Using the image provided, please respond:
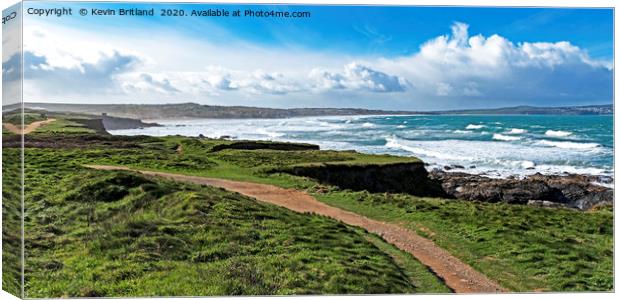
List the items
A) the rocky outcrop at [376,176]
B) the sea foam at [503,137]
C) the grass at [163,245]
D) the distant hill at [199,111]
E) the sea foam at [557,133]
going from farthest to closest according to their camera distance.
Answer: the rocky outcrop at [376,176], the sea foam at [503,137], the sea foam at [557,133], the distant hill at [199,111], the grass at [163,245]

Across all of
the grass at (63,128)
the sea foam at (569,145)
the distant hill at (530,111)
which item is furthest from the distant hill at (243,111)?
the sea foam at (569,145)

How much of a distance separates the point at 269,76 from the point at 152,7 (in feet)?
6.73

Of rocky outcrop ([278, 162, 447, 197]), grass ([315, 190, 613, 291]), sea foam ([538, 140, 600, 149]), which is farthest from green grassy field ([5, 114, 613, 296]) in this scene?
sea foam ([538, 140, 600, 149])

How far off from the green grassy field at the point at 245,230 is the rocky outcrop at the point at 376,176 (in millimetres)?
384

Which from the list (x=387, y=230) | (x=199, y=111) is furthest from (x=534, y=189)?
(x=199, y=111)

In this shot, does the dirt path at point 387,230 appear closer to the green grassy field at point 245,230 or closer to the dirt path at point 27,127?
Answer: the green grassy field at point 245,230

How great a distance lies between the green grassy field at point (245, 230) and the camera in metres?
8.53

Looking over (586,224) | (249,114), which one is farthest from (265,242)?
(586,224)

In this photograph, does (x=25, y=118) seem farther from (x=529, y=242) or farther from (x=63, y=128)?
(x=529, y=242)

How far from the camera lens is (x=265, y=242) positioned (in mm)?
9250

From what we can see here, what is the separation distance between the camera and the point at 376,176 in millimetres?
12266

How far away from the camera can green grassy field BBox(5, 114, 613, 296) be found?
28.0 ft

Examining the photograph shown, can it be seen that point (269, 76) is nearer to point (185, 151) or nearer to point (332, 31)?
point (332, 31)

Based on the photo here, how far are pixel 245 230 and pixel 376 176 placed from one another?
146 inches
